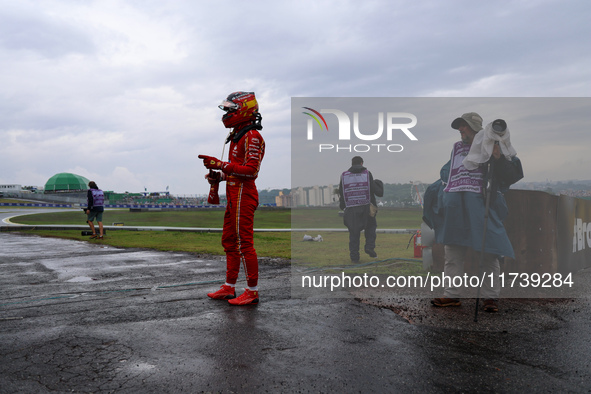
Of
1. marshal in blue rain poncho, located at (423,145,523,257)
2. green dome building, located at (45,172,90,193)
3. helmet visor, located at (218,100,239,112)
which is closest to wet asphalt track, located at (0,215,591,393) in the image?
marshal in blue rain poncho, located at (423,145,523,257)

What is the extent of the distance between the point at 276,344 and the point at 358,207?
4703mm

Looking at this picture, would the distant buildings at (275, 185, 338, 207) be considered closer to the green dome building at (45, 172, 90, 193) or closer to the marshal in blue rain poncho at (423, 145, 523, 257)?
the marshal in blue rain poncho at (423, 145, 523, 257)

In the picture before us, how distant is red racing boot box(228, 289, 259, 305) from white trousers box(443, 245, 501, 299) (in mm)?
2123

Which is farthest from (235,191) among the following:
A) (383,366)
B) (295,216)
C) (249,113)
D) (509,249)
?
(509,249)

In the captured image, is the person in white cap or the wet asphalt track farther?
the person in white cap

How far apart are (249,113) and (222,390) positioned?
11.3 feet

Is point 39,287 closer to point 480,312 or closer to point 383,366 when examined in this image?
point 383,366

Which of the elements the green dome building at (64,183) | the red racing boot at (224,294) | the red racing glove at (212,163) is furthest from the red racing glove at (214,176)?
the green dome building at (64,183)

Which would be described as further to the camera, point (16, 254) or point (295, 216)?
point (16, 254)

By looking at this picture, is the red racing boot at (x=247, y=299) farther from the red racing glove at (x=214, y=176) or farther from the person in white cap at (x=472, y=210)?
the person in white cap at (x=472, y=210)

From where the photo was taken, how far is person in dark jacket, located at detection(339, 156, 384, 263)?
24.3ft

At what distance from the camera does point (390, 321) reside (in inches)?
165

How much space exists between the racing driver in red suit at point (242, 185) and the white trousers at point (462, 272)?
87.5 inches

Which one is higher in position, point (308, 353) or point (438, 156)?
point (438, 156)
